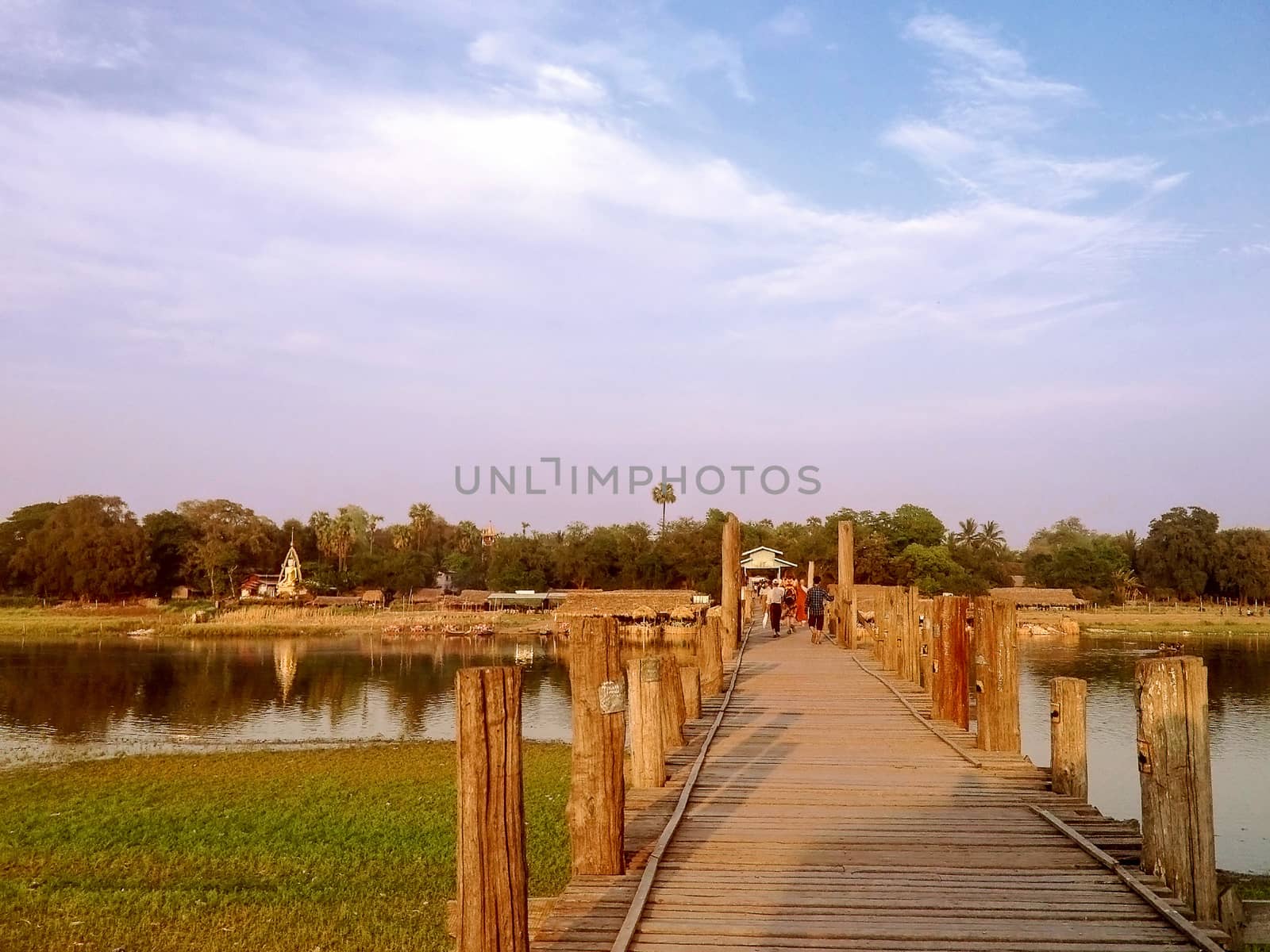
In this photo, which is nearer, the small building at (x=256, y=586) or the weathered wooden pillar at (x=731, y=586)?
the weathered wooden pillar at (x=731, y=586)

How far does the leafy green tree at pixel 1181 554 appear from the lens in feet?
284

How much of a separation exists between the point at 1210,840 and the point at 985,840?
1.66m

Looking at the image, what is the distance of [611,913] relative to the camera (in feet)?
19.0

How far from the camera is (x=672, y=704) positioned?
1095cm

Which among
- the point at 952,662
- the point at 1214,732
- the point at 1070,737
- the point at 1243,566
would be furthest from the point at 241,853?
the point at 1243,566

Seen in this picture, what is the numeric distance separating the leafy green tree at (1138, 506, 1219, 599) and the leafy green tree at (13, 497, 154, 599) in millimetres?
83811

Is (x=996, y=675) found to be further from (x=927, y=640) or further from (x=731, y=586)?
(x=731, y=586)

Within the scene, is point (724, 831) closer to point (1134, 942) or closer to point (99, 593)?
point (1134, 942)

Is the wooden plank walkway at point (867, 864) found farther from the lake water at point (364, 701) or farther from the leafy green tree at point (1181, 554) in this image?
the leafy green tree at point (1181, 554)

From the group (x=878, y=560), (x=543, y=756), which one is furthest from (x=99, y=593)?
(x=543, y=756)

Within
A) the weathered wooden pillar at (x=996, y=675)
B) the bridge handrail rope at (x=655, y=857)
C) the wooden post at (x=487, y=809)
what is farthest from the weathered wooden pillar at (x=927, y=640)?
the wooden post at (x=487, y=809)

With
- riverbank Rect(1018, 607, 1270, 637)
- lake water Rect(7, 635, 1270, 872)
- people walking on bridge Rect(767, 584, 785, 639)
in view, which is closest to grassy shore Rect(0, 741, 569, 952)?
lake water Rect(7, 635, 1270, 872)

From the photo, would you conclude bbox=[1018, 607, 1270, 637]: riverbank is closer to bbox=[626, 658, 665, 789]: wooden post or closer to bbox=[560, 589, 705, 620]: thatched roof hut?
bbox=[560, 589, 705, 620]: thatched roof hut

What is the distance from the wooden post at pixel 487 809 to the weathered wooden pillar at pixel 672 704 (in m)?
5.63
